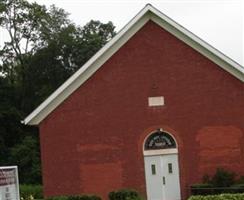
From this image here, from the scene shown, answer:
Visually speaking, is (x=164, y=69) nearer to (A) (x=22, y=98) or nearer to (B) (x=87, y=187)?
(B) (x=87, y=187)

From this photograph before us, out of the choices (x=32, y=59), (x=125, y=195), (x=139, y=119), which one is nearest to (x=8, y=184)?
(x=125, y=195)

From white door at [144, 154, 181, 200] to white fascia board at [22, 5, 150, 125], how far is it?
506 centimetres

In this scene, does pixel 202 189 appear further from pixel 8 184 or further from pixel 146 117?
pixel 8 184

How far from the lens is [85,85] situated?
3391cm

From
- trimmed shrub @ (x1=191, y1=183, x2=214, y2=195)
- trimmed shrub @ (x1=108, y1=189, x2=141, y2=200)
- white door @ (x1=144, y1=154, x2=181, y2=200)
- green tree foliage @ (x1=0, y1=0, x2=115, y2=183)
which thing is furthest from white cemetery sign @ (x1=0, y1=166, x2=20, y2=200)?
green tree foliage @ (x1=0, y1=0, x2=115, y2=183)

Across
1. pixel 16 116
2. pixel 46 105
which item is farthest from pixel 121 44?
pixel 16 116

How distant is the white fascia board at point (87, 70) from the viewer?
110ft

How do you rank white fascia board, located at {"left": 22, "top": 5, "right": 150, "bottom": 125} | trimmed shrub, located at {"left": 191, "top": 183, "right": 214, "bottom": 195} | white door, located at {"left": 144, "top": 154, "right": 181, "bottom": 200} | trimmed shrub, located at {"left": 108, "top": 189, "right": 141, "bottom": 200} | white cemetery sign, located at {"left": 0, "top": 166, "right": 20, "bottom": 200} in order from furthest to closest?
white fascia board, located at {"left": 22, "top": 5, "right": 150, "bottom": 125} → white door, located at {"left": 144, "top": 154, "right": 181, "bottom": 200} → trimmed shrub, located at {"left": 191, "top": 183, "right": 214, "bottom": 195} → trimmed shrub, located at {"left": 108, "top": 189, "right": 141, "bottom": 200} → white cemetery sign, located at {"left": 0, "top": 166, "right": 20, "bottom": 200}

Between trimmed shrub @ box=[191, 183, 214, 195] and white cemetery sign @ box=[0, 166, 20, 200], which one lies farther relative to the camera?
trimmed shrub @ box=[191, 183, 214, 195]

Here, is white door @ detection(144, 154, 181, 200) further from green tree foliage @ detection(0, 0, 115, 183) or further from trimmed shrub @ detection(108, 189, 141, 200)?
green tree foliage @ detection(0, 0, 115, 183)

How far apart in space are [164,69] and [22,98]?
140 feet

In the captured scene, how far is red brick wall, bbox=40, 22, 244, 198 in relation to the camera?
33.4 m

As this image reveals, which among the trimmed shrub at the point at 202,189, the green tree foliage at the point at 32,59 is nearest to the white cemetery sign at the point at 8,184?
the trimmed shrub at the point at 202,189

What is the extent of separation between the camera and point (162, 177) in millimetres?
33625
